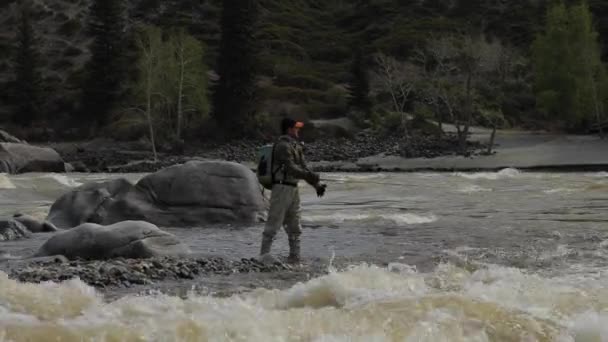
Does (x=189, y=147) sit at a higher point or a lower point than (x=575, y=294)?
lower

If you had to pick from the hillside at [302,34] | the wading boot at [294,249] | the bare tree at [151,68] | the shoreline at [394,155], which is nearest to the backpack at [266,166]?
the wading boot at [294,249]

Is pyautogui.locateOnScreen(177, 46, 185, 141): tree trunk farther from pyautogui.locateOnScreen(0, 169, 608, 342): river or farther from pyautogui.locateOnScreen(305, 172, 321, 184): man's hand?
pyautogui.locateOnScreen(305, 172, 321, 184): man's hand

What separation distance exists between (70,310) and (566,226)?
40.7 ft

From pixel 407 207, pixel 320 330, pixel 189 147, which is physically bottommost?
pixel 189 147

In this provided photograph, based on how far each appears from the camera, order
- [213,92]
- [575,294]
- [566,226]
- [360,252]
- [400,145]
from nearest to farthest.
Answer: [575,294], [360,252], [566,226], [400,145], [213,92]

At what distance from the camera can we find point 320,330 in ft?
26.9

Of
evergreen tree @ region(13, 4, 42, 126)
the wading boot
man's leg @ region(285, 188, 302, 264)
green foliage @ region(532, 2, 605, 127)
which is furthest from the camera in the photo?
evergreen tree @ region(13, 4, 42, 126)

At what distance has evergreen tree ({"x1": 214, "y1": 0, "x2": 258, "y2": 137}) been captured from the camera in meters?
68.9

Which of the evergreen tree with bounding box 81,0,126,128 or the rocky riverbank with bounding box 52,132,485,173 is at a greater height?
the evergreen tree with bounding box 81,0,126,128

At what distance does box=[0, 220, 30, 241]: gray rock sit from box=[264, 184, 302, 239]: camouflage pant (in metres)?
7.05

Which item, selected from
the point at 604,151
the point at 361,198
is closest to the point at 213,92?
the point at 604,151

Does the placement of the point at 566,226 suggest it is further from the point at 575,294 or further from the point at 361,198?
the point at 361,198

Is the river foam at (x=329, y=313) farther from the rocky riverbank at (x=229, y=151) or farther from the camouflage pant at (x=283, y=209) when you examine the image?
the rocky riverbank at (x=229, y=151)

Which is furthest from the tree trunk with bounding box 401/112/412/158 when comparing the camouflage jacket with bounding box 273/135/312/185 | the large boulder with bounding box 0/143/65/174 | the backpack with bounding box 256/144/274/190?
the backpack with bounding box 256/144/274/190
